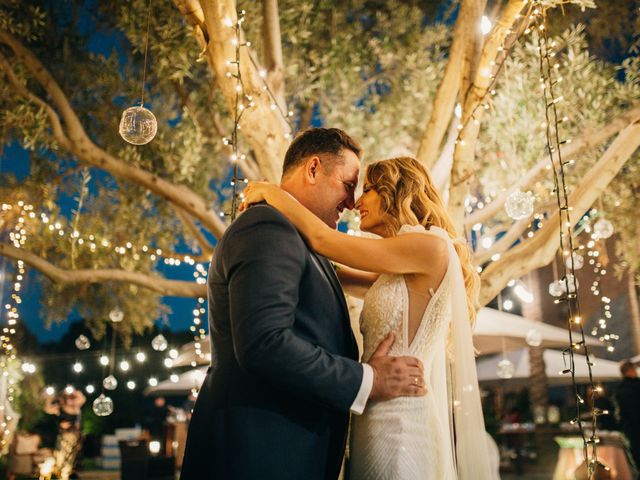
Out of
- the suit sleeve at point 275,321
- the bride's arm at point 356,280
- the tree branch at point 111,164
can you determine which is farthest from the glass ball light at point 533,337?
the suit sleeve at point 275,321

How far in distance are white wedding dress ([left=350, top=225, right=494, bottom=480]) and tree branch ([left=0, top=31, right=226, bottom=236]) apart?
434cm

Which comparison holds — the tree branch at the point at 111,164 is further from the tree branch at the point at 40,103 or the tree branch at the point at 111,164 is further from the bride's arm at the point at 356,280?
the bride's arm at the point at 356,280

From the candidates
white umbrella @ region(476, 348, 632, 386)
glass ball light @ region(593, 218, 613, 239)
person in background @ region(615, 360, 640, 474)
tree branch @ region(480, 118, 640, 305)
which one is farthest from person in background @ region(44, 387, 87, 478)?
white umbrella @ region(476, 348, 632, 386)

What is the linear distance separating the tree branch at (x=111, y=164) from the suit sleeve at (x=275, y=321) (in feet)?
15.3

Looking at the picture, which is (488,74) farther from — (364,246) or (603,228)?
(603,228)

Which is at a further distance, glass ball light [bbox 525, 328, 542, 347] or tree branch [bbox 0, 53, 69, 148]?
glass ball light [bbox 525, 328, 542, 347]

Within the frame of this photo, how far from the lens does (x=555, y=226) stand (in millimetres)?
5426

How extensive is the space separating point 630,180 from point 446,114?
4309mm

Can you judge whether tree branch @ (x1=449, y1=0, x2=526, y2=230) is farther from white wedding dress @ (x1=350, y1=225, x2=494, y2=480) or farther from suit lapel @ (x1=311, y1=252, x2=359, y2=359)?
suit lapel @ (x1=311, y1=252, x2=359, y2=359)

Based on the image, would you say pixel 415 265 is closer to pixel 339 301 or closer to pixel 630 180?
pixel 339 301

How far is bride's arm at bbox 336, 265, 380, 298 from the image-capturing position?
3.18 m

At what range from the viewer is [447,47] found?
9109mm

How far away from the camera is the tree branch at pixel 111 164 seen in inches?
252

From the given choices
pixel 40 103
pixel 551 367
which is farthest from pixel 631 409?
pixel 40 103
